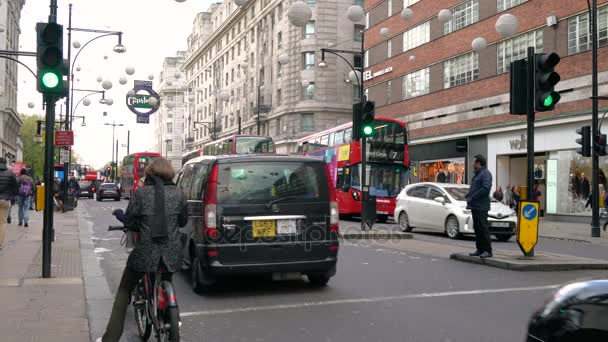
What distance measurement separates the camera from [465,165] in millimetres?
34125

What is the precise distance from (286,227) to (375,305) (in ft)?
4.59

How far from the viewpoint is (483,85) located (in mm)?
32344

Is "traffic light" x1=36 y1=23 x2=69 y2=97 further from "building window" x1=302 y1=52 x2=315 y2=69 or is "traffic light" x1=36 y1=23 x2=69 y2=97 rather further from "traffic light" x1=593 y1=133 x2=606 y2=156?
"building window" x1=302 y1=52 x2=315 y2=69

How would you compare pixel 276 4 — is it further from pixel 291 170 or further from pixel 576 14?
pixel 291 170

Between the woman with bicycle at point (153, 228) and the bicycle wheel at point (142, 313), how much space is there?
300mm

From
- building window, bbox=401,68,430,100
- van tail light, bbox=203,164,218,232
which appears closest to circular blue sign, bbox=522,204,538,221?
van tail light, bbox=203,164,218,232

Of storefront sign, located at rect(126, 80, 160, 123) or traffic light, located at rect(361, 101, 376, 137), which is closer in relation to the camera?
traffic light, located at rect(361, 101, 376, 137)

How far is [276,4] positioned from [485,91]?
104 feet

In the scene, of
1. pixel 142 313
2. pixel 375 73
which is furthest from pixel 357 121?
pixel 375 73

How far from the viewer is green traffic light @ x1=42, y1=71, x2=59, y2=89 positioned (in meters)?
8.30

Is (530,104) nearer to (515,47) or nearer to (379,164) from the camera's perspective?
(379,164)

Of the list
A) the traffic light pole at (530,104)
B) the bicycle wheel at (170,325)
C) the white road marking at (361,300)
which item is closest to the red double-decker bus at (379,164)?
the traffic light pole at (530,104)

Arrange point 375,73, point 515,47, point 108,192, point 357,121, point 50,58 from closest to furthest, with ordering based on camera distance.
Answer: point 50,58, point 357,121, point 515,47, point 375,73, point 108,192

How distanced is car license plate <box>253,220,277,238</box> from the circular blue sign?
4920 mm
